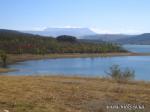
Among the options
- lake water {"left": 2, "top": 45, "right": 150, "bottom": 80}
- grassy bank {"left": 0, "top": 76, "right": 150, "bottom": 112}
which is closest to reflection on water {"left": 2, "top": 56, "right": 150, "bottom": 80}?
lake water {"left": 2, "top": 45, "right": 150, "bottom": 80}

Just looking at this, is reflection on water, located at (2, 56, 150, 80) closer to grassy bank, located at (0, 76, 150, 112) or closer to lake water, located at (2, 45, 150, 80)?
lake water, located at (2, 45, 150, 80)

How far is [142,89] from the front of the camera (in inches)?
583

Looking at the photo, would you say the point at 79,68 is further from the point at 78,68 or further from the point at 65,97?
the point at 65,97

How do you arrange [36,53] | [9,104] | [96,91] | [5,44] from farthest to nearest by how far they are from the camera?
[5,44]
[36,53]
[96,91]
[9,104]

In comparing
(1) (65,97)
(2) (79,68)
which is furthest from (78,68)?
(1) (65,97)

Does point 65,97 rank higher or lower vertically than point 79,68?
higher

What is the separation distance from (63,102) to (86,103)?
0.76 meters

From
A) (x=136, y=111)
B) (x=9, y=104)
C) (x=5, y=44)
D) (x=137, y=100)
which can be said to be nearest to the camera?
(x=136, y=111)

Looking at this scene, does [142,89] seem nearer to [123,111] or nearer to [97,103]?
[97,103]

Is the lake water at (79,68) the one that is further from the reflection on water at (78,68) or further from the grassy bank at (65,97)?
the grassy bank at (65,97)

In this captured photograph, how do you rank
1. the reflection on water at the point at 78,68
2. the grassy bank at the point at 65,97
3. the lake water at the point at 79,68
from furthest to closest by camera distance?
the reflection on water at the point at 78,68 → the lake water at the point at 79,68 → the grassy bank at the point at 65,97

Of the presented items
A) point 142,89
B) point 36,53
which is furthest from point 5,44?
point 142,89

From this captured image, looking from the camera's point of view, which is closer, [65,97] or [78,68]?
[65,97]

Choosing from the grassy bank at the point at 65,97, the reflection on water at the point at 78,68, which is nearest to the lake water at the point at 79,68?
the reflection on water at the point at 78,68
